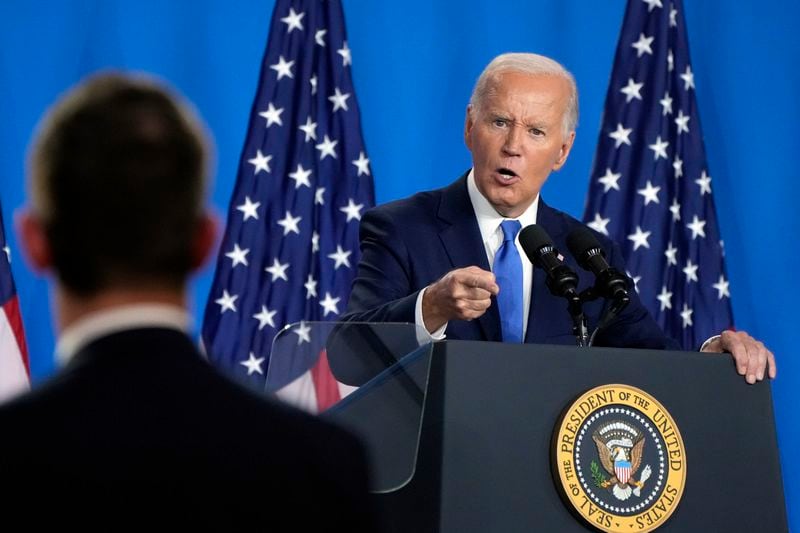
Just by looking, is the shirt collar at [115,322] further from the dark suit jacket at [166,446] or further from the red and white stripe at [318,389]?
the red and white stripe at [318,389]

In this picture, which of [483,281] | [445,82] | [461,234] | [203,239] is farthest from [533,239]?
[445,82]

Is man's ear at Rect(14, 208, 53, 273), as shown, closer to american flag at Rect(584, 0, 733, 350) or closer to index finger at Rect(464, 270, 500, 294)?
index finger at Rect(464, 270, 500, 294)

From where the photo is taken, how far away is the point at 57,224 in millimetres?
892

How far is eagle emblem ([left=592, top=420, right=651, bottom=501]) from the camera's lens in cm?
208

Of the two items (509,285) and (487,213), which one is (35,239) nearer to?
(509,285)

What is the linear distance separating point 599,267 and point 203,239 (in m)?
1.54

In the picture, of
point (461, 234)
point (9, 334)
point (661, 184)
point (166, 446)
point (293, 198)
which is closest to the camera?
point (166, 446)

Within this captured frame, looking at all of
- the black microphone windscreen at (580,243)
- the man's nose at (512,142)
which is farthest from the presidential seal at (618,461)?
the man's nose at (512,142)

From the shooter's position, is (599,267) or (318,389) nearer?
(318,389)

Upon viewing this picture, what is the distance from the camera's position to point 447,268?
2914mm

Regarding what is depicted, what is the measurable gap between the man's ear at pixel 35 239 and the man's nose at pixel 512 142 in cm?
226

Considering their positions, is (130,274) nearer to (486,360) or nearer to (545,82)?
(486,360)

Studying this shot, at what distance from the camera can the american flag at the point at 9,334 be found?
183 inches

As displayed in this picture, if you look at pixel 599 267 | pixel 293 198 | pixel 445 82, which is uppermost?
pixel 445 82
